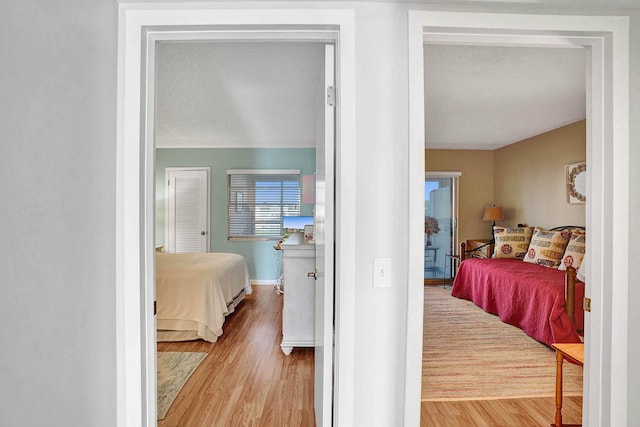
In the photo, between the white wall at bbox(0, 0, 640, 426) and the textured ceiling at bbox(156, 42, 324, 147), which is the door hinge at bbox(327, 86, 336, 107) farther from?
the textured ceiling at bbox(156, 42, 324, 147)

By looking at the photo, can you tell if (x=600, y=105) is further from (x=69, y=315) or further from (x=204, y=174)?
(x=204, y=174)

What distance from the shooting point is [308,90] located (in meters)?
3.21

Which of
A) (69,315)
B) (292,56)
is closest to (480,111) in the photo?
(292,56)

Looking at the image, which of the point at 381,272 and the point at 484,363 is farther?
the point at 484,363

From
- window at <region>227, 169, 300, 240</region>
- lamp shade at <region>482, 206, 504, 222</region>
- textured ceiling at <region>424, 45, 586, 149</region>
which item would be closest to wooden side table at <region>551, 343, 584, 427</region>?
textured ceiling at <region>424, 45, 586, 149</region>

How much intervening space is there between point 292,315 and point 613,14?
2830 millimetres

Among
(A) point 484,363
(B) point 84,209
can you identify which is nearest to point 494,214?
(A) point 484,363

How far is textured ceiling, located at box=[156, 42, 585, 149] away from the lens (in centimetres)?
255

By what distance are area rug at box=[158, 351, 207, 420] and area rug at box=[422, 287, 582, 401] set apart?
179cm

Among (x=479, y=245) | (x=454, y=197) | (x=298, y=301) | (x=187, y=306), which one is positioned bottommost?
(x=187, y=306)

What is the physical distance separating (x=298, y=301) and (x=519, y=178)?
454 cm

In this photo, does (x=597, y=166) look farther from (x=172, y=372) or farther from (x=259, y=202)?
(x=259, y=202)

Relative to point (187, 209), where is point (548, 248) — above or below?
below

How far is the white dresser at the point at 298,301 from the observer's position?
9.98 feet
